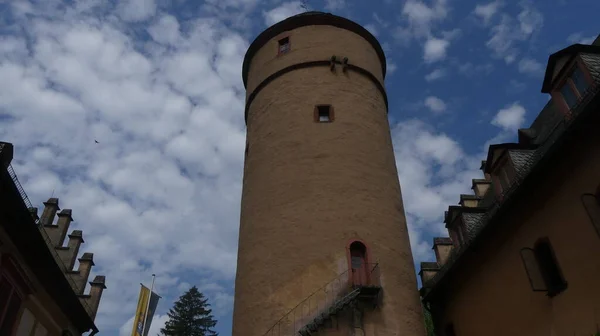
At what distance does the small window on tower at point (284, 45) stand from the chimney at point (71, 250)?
9970 mm

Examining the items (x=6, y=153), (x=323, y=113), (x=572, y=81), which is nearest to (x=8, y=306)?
(x=6, y=153)

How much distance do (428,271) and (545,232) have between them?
281 inches

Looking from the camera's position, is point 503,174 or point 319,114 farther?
point 319,114

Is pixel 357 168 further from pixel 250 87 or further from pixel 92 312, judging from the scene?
pixel 92 312

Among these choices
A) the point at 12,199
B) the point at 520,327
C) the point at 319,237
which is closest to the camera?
the point at 12,199

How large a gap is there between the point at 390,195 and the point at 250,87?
7.11 metres

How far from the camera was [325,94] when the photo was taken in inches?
666

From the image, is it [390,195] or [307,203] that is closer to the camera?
[307,203]

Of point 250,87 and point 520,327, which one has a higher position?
point 250,87

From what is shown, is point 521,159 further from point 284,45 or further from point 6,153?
point 6,153

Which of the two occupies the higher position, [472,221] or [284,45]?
[284,45]

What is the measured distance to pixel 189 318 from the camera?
3888 centimetres

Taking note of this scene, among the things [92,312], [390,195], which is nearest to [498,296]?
[390,195]

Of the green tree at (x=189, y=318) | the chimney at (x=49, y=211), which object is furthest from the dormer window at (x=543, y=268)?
the green tree at (x=189, y=318)
